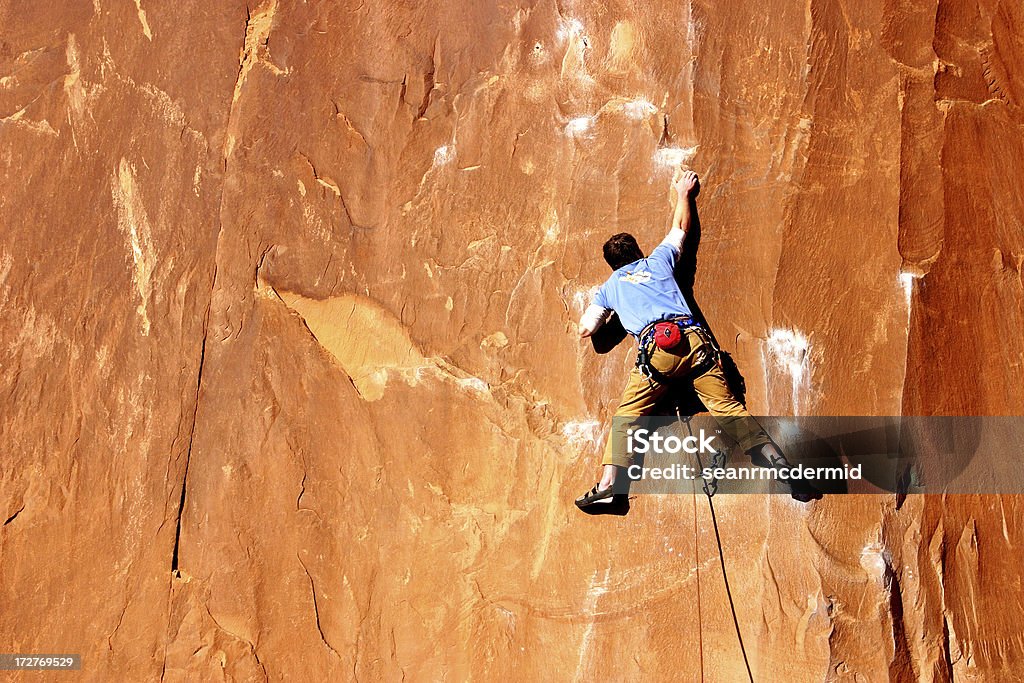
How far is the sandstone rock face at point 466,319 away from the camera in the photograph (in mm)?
3477

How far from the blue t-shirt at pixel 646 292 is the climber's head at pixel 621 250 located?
1.3 inches

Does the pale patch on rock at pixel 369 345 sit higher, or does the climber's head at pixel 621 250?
the climber's head at pixel 621 250

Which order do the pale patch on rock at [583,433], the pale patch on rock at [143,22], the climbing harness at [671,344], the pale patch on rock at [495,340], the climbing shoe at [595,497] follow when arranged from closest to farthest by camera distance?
the climbing harness at [671,344] → the climbing shoe at [595,497] → the pale patch on rock at [583,433] → the pale patch on rock at [495,340] → the pale patch on rock at [143,22]

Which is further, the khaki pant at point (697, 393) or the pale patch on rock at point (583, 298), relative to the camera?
the pale patch on rock at point (583, 298)

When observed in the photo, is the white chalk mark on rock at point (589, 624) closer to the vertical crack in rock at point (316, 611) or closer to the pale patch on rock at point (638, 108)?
the vertical crack in rock at point (316, 611)

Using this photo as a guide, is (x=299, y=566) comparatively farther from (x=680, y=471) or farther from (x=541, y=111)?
(x=541, y=111)

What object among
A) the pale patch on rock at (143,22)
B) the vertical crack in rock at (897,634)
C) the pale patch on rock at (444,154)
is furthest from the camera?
the pale patch on rock at (143,22)

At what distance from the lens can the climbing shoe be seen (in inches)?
136

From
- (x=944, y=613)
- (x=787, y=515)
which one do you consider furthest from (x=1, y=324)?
(x=944, y=613)

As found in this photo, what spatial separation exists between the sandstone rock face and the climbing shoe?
0.08 meters

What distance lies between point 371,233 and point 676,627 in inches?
91.3

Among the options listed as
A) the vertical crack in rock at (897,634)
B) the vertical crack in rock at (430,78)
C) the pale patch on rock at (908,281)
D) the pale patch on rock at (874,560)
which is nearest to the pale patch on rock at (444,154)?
the vertical crack in rock at (430,78)

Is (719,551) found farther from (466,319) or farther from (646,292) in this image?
(466,319)

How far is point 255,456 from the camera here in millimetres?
3746
